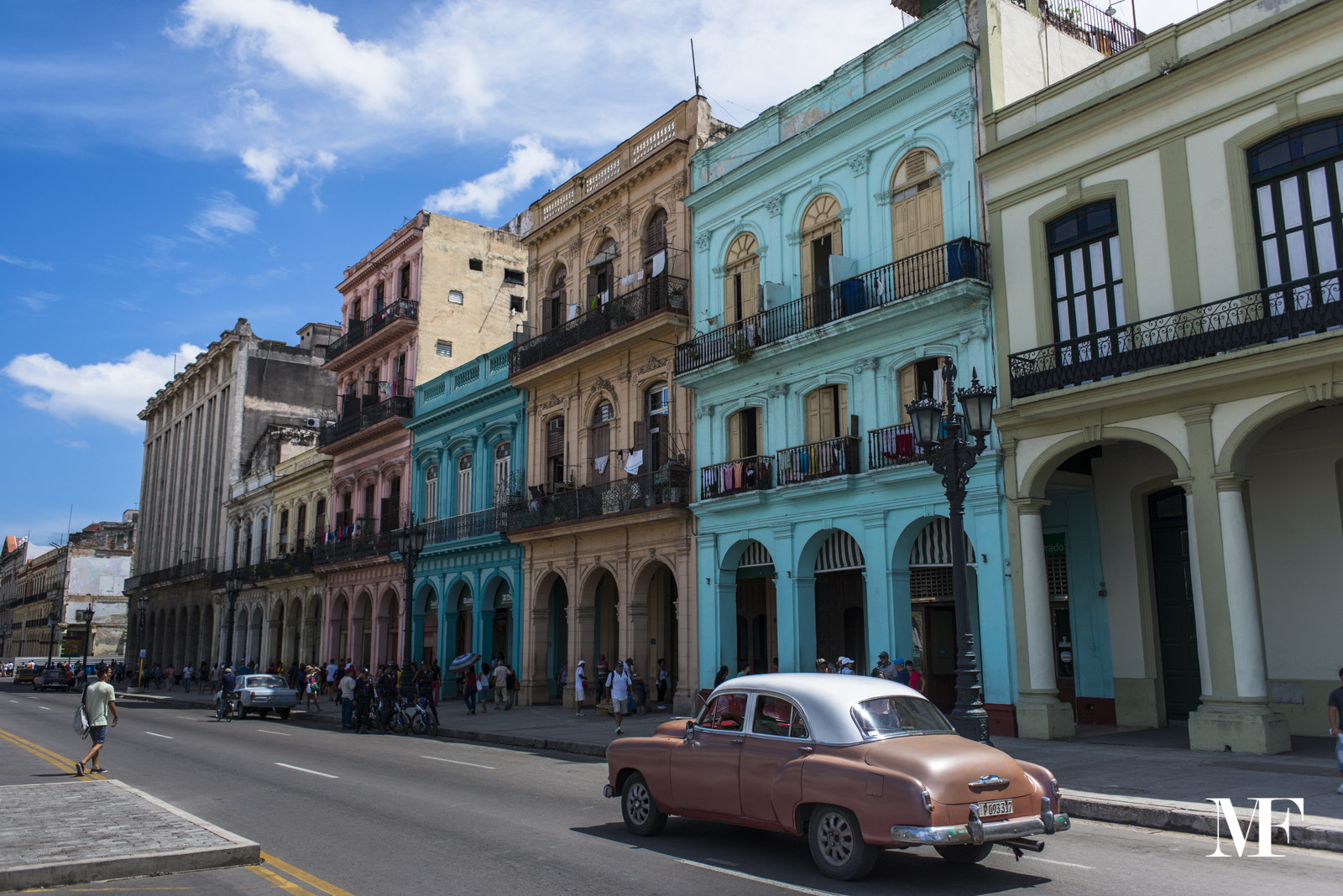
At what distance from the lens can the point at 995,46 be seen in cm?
1945

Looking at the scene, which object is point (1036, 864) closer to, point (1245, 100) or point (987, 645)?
point (987, 645)

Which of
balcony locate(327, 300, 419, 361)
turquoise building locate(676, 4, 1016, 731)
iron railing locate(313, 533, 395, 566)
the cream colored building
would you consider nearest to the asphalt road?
the cream colored building

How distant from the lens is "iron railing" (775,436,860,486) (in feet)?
68.0

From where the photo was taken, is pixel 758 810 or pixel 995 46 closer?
pixel 758 810

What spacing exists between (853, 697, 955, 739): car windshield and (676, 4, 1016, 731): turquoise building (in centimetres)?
967

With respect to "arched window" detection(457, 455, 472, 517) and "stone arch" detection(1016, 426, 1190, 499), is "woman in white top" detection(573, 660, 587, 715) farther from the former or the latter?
"stone arch" detection(1016, 426, 1190, 499)

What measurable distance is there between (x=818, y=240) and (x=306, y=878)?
59.9 ft

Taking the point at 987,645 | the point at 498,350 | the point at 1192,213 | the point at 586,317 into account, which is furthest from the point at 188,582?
the point at 1192,213

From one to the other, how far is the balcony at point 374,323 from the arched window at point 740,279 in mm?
17681

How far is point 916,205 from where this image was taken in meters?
20.6

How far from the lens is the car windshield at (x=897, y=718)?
A: 8031 millimetres

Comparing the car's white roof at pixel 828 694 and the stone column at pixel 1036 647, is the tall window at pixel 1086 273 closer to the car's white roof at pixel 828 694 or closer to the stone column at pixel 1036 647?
the stone column at pixel 1036 647

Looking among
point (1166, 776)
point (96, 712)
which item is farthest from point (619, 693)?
point (1166, 776)

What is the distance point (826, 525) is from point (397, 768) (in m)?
10.0
